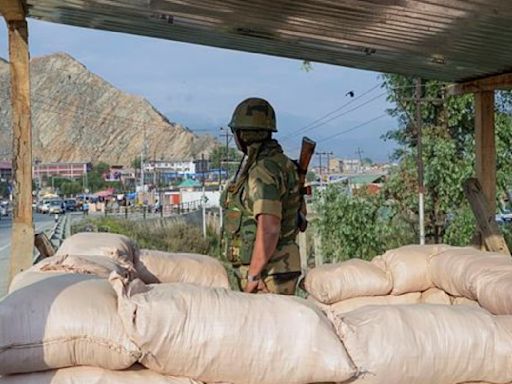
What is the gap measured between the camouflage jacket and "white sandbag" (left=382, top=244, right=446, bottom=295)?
1153 mm

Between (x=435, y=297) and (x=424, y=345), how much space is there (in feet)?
7.11

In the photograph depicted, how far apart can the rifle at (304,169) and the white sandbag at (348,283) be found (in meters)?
0.94

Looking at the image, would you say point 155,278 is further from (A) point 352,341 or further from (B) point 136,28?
(A) point 352,341

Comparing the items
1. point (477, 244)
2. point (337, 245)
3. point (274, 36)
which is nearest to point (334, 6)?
point (274, 36)

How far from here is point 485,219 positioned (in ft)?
18.5

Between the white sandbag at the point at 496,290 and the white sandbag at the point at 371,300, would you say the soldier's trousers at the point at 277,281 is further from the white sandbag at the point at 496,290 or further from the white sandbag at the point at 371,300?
the white sandbag at the point at 371,300

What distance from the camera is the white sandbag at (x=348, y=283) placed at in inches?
169

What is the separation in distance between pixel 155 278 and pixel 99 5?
4.56 ft

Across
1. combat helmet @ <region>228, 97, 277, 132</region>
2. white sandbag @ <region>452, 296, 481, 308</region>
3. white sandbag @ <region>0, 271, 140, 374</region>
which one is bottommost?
white sandbag @ <region>452, 296, 481, 308</region>

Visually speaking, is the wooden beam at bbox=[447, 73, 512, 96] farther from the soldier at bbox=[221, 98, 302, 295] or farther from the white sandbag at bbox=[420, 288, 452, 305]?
the soldier at bbox=[221, 98, 302, 295]

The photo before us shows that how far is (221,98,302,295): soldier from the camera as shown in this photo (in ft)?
9.62

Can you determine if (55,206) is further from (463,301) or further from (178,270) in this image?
(463,301)

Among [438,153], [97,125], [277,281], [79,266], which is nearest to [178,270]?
[277,281]

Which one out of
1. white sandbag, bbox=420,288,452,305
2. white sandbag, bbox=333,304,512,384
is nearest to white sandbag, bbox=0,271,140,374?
white sandbag, bbox=333,304,512,384
